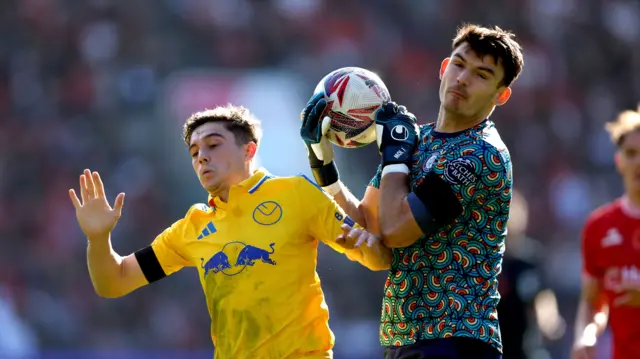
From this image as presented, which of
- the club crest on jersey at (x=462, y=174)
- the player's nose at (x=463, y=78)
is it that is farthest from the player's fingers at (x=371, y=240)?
the player's nose at (x=463, y=78)

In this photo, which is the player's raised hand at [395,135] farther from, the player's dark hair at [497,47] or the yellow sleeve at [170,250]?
the yellow sleeve at [170,250]

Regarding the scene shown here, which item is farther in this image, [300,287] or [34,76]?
[34,76]

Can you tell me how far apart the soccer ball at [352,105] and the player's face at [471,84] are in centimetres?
36

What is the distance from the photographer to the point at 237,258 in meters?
4.88

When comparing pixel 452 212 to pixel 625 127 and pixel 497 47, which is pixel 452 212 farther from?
pixel 625 127

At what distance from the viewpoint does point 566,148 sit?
1460 cm

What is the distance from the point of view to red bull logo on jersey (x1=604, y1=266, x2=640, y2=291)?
6453 mm

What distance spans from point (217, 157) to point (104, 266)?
750 mm

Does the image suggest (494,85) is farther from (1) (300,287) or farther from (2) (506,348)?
(2) (506,348)

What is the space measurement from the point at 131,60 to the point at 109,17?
84 cm

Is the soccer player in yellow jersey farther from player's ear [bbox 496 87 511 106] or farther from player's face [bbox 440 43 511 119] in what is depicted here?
player's ear [bbox 496 87 511 106]

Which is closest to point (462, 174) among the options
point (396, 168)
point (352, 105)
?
point (396, 168)

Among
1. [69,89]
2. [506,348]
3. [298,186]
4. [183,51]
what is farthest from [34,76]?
Answer: [298,186]

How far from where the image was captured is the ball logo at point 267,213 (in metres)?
4.94
